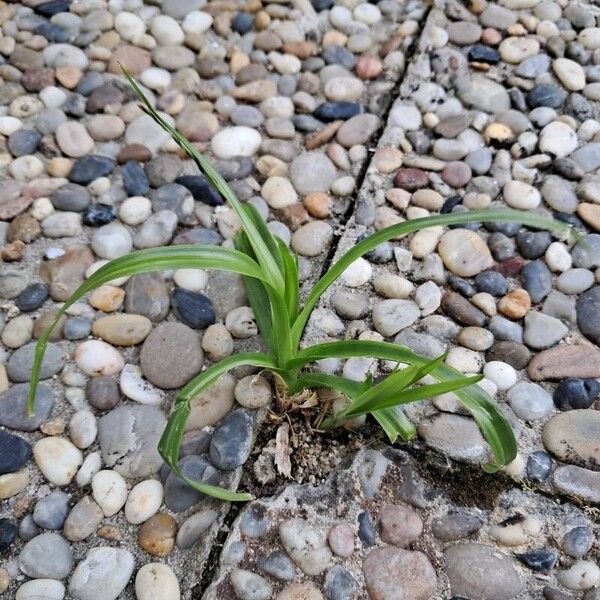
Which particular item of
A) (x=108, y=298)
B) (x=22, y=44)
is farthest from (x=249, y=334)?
(x=22, y=44)

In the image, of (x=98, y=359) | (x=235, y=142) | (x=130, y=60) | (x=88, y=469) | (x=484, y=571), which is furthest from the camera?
(x=130, y=60)

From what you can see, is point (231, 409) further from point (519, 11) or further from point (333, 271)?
point (519, 11)

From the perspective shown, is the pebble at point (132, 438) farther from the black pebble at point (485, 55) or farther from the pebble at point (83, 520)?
the black pebble at point (485, 55)

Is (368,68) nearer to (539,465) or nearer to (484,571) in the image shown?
(539,465)

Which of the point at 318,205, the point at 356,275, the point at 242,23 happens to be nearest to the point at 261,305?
the point at 356,275

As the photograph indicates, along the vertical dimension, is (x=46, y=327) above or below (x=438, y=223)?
below

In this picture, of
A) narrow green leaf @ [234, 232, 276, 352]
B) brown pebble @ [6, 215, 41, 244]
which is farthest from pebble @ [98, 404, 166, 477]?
brown pebble @ [6, 215, 41, 244]

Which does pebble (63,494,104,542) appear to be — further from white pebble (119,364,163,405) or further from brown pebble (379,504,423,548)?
brown pebble (379,504,423,548)
